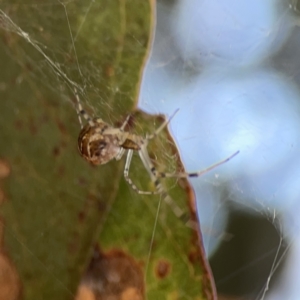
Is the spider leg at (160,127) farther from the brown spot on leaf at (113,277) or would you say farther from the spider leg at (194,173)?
the brown spot on leaf at (113,277)

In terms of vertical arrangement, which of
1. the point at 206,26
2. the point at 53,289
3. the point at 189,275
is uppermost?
the point at 206,26

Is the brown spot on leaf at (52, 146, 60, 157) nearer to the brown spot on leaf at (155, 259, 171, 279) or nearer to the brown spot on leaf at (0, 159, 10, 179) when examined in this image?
the brown spot on leaf at (0, 159, 10, 179)

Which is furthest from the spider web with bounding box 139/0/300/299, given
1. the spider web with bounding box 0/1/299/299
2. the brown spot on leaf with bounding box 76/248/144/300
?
the brown spot on leaf with bounding box 76/248/144/300

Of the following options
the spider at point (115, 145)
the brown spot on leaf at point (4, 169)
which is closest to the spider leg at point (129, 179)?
the spider at point (115, 145)

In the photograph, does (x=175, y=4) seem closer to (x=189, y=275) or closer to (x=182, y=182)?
(x=182, y=182)

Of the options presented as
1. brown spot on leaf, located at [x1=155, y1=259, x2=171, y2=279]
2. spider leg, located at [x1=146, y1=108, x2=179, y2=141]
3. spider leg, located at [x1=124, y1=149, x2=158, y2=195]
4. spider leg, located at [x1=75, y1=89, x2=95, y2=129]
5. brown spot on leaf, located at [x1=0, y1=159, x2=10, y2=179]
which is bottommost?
brown spot on leaf, located at [x1=0, y1=159, x2=10, y2=179]

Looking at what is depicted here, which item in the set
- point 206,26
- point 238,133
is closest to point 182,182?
point 238,133

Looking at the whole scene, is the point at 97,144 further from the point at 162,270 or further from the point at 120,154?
the point at 162,270
